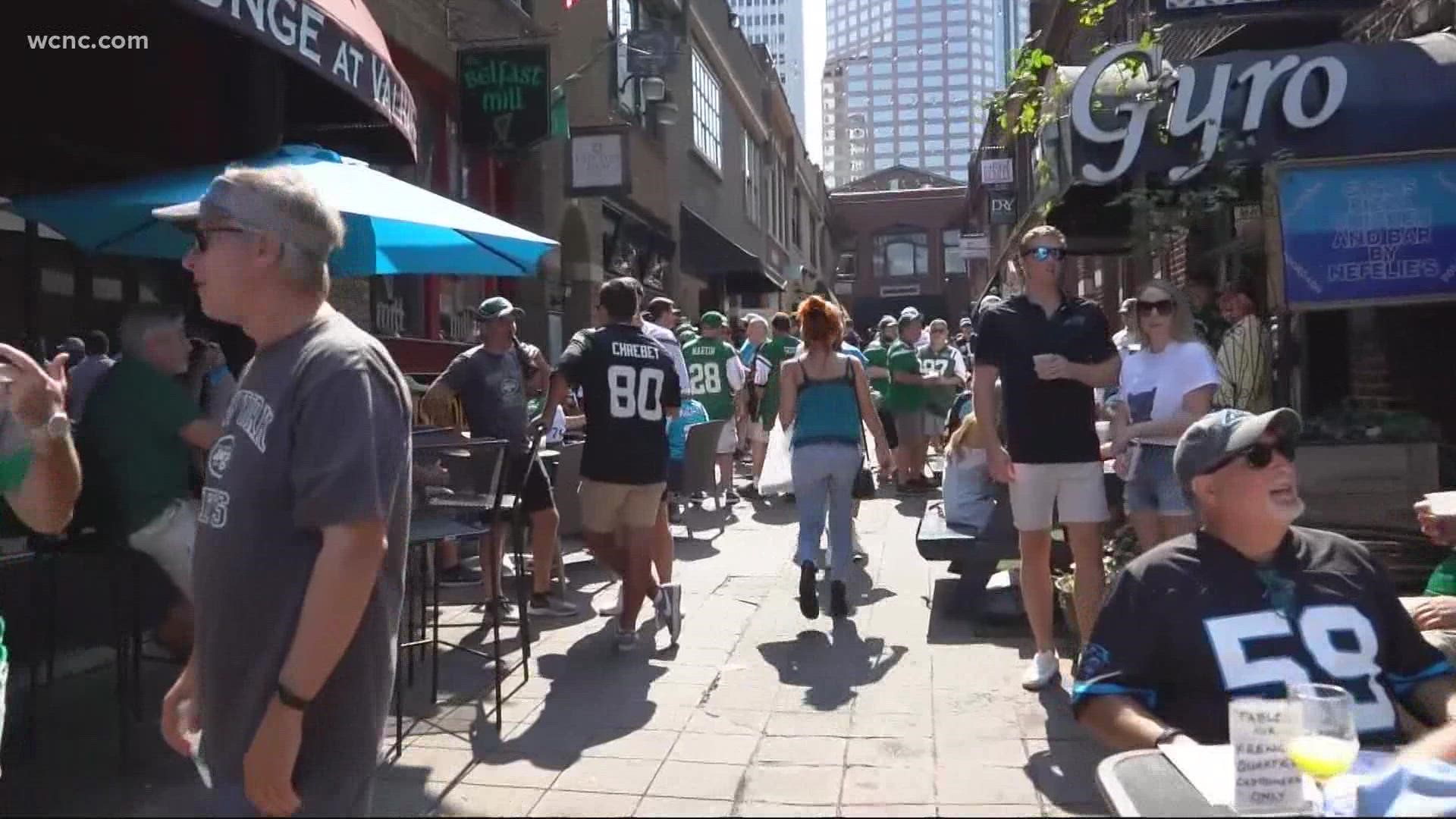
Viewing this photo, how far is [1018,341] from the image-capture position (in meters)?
4.97

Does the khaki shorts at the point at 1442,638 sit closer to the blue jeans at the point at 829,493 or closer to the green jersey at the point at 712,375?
the blue jeans at the point at 829,493

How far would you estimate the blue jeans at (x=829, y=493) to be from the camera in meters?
6.43

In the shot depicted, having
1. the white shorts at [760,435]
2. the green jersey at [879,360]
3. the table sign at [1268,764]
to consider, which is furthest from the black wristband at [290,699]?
the green jersey at [879,360]

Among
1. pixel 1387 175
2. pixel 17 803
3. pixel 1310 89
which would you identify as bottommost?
pixel 17 803

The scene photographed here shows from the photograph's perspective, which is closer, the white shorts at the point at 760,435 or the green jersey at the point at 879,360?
the white shorts at the point at 760,435

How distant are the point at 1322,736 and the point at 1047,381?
3.05 m

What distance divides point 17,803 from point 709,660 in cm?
283

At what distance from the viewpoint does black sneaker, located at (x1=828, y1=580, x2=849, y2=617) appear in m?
6.45

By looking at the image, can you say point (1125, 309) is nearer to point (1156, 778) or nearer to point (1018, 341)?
point (1018, 341)

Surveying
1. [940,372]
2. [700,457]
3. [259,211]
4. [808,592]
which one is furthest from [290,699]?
[940,372]

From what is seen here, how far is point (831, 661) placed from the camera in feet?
18.6

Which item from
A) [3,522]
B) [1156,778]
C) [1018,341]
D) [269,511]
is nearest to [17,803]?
[3,522]

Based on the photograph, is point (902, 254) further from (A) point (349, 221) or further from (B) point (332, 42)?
(A) point (349, 221)

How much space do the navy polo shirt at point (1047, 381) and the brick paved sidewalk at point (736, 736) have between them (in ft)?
3.37
